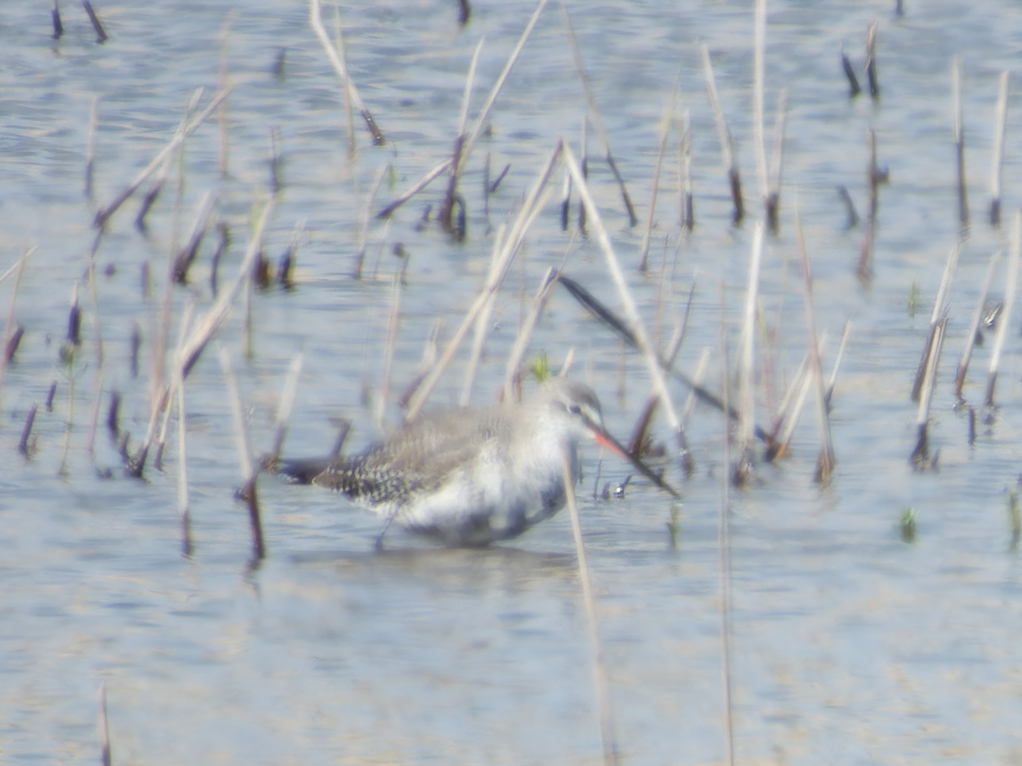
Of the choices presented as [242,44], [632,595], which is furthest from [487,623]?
[242,44]

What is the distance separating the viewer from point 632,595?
6.02m

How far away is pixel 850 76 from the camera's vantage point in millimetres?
11820

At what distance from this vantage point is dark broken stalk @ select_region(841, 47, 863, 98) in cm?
1177

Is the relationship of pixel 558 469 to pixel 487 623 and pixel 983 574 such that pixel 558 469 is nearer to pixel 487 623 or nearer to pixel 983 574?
pixel 487 623

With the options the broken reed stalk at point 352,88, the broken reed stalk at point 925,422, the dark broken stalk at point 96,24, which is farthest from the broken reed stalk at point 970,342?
the dark broken stalk at point 96,24

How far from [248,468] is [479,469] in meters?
0.84

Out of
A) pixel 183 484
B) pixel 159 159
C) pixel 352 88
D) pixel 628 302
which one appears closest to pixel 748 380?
pixel 628 302

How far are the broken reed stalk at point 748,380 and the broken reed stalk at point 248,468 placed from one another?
1.70m

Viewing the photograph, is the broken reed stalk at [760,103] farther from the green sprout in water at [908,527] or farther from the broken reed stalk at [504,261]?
the green sprout in water at [908,527]

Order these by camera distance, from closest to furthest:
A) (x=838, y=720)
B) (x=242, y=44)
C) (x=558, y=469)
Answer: (x=838, y=720) < (x=558, y=469) < (x=242, y=44)

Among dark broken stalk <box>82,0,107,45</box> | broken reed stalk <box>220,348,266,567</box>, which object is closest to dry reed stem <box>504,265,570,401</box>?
broken reed stalk <box>220,348,266,567</box>

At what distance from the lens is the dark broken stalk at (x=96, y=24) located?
504 inches

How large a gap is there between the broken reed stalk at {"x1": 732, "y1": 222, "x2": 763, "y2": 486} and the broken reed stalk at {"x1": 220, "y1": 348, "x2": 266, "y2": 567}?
1.70 metres

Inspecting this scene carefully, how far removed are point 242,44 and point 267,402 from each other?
584 centimetres
